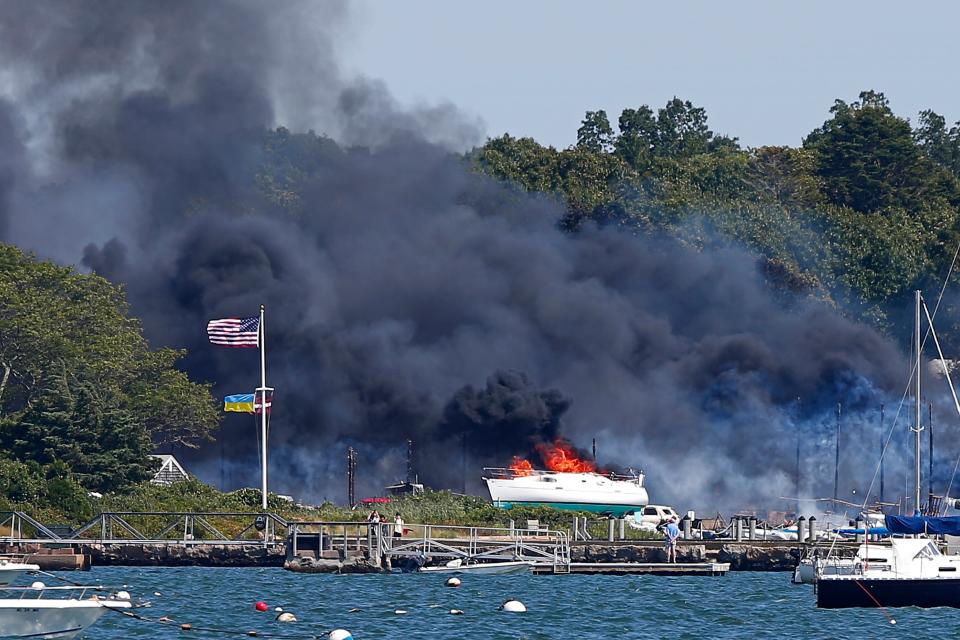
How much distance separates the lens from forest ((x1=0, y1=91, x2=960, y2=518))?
90375 mm

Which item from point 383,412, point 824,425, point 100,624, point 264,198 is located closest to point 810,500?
point 824,425

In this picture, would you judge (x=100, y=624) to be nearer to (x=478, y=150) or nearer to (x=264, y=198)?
(x=264, y=198)

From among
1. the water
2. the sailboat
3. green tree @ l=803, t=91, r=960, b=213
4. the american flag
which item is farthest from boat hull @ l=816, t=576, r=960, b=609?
green tree @ l=803, t=91, r=960, b=213

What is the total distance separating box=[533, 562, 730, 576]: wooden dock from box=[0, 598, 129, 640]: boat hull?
2860 cm

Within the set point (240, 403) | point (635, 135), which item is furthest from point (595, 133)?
point (240, 403)

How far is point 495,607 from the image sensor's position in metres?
60.2

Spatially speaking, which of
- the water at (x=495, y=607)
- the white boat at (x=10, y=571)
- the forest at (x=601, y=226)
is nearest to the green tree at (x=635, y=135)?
the forest at (x=601, y=226)

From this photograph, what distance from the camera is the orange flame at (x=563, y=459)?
10838 centimetres

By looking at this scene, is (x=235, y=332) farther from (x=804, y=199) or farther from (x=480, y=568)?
(x=804, y=199)

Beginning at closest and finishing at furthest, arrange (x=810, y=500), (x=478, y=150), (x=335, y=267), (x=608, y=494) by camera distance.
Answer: (x=608, y=494), (x=810, y=500), (x=335, y=267), (x=478, y=150)

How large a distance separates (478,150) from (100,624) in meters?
97.6

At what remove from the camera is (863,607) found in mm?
58469

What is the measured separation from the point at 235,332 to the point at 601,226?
171 feet

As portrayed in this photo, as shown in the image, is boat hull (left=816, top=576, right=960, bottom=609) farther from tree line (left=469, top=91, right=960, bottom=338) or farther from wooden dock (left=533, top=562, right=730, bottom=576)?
tree line (left=469, top=91, right=960, bottom=338)
